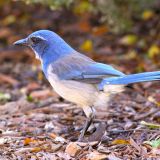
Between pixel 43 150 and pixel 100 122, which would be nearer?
pixel 43 150

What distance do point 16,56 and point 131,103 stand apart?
2907 millimetres

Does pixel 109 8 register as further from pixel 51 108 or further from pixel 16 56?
pixel 51 108

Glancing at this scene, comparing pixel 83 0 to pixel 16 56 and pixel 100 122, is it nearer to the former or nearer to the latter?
pixel 16 56

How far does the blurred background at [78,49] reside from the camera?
572cm

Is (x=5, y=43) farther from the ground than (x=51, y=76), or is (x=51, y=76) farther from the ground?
(x=51, y=76)

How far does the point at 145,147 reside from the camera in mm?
4617

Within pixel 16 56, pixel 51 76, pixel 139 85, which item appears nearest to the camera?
pixel 51 76

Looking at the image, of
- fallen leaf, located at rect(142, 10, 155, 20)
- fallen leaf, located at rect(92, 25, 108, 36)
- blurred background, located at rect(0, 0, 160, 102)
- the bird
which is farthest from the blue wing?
fallen leaf, located at rect(92, 25, 108, 36)

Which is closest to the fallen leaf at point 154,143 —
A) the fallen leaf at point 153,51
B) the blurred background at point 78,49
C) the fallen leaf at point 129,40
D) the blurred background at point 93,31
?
the blurred background at point 78,49

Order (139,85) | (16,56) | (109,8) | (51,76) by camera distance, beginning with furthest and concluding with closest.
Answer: (16,56) < (109,8) < (139,85) < (51,76)

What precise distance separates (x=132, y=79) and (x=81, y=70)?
0.56 m

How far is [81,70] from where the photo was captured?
199 inches

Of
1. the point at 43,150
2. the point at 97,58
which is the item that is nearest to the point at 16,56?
the point at 97,58

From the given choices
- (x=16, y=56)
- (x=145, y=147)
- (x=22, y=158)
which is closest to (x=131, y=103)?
(x=145, y=147)
